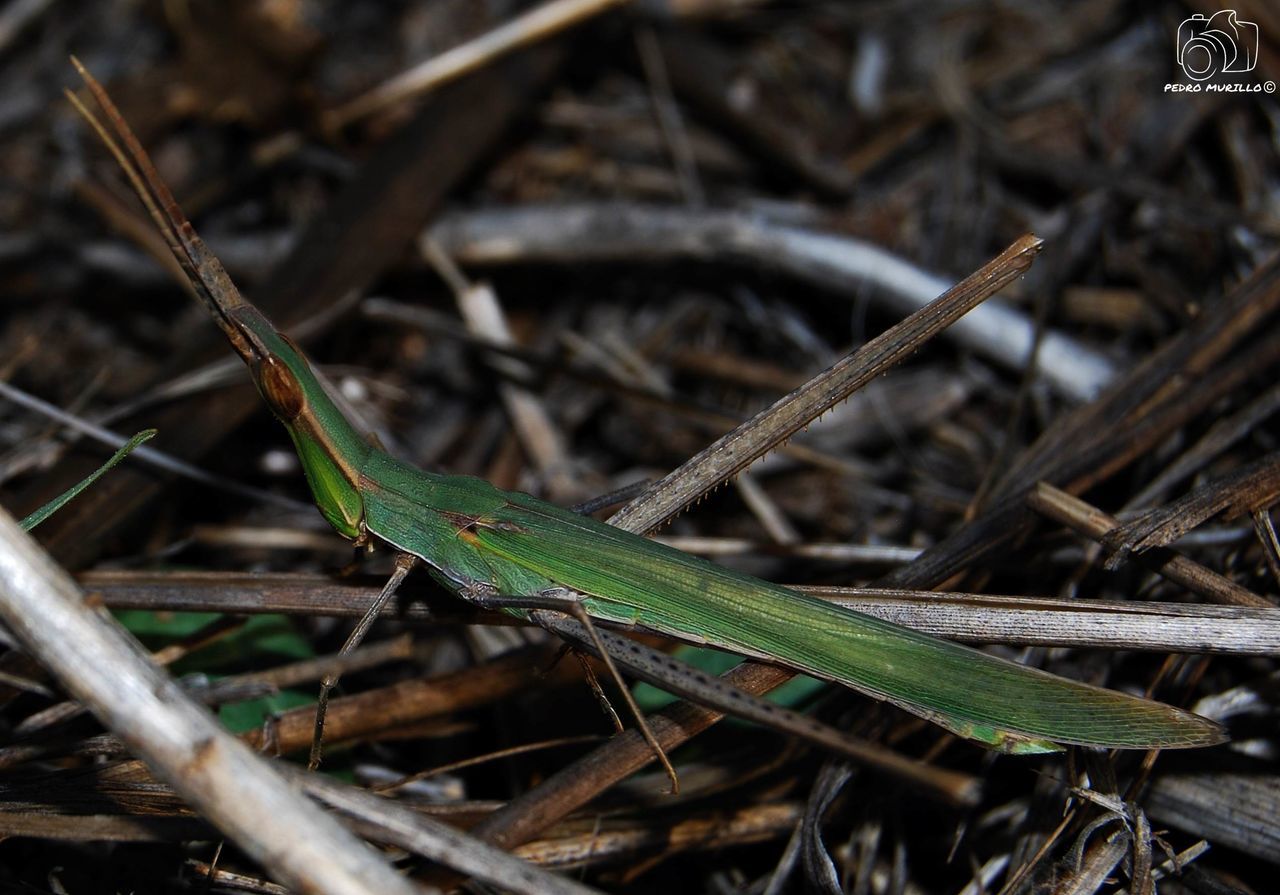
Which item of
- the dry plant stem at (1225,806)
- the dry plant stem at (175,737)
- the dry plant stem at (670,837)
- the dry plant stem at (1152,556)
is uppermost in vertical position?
the dry plant stem at (175,737)

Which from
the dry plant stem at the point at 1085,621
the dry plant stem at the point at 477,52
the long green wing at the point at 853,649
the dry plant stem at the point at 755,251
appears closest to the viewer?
the long green wing at the point at 853,649

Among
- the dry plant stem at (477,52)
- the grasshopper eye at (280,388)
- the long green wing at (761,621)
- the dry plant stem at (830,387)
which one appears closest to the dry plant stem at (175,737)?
the grasshopper eye at (280,388)

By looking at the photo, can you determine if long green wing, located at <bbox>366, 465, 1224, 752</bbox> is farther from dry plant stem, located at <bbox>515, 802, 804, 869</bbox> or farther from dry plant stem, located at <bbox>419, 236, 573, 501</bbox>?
dry plant stem, located at <bbox>419, 236, 573, 501</bbox>

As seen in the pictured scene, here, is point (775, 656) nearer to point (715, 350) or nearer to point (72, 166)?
point (715, 350)

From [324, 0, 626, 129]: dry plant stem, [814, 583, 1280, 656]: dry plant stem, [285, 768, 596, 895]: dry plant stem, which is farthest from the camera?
[324, 0, 626, 129]: dry plant stem

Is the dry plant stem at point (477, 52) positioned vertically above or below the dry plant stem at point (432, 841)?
above

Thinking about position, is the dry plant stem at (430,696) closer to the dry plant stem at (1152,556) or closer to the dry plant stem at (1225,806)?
the dry plant stem at (1152,556)

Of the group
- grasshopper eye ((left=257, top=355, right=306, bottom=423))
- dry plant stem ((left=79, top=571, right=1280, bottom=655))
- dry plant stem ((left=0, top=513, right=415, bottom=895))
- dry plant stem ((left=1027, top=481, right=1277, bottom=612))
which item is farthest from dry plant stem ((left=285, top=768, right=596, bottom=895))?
dry plant stem ((left=1027, top=481, right=1277, bottom=612))
